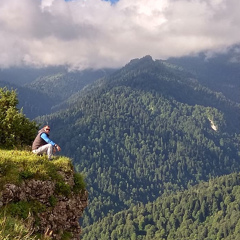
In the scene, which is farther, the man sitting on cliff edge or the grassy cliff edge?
the man sitting on cliff edge

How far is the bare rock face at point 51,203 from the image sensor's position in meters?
19.4

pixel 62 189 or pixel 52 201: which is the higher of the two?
pixel 62 189

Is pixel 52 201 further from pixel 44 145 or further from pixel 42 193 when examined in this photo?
pixel 44 145

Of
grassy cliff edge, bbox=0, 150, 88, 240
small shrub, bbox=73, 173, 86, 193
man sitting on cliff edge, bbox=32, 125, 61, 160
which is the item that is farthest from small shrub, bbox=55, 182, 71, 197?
man sitting on cliff edge, bbox=32, 125, 61, 160

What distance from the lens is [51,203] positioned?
21.0 meters

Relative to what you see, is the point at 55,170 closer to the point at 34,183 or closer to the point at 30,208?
the point at 34,183

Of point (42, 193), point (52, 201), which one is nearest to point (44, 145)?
point (42, 193)

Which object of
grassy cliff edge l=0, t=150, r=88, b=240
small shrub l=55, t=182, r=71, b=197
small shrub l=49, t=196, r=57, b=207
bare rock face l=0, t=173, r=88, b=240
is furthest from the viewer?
small shrub l=55, t=182, r=71, b=197

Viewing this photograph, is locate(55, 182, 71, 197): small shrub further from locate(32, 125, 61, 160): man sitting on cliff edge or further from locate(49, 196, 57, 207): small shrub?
locate(32, 125, 61, 160): man sitting on cliff edge

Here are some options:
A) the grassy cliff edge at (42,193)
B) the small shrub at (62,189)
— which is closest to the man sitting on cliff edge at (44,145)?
the grassy cliff edge at (42,193)

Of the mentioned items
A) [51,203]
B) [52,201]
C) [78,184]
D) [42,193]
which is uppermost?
[78,184]

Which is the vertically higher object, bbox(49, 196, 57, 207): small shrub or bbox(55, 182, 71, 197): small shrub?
bbox(55, 182, 71, 197): small shrub

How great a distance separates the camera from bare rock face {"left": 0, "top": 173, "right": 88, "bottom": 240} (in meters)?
19.4

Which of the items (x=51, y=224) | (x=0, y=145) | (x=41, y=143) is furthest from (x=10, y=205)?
(x=0, y=145)
